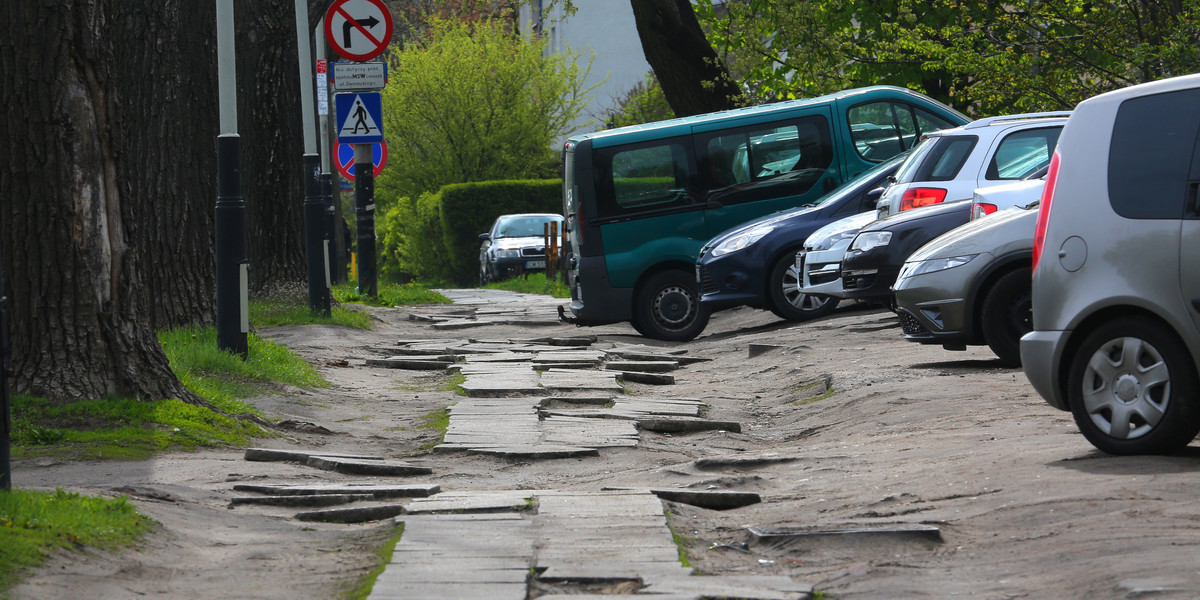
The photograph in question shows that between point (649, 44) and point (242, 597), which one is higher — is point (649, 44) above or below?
above

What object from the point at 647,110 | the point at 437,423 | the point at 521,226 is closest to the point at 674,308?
the point at 437,423

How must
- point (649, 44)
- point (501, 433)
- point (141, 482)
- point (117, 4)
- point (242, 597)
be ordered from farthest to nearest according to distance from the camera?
point (649, 44) < point (117, 4) < point (501, 433) < point (141, 482) < point (242, 597)

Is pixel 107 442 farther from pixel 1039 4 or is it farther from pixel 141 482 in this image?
pixel 1039 4

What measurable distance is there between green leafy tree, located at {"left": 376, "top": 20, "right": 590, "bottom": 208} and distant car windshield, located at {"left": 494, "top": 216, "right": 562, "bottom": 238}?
7364 mm

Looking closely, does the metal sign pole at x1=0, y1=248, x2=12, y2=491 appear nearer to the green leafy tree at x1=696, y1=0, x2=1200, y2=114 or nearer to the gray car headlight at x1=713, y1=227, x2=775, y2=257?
the gray car headlight at x1=713, y1=227, x2=775, y2=257

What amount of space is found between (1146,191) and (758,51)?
17.2 meters

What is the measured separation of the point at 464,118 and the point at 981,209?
29.9 meters

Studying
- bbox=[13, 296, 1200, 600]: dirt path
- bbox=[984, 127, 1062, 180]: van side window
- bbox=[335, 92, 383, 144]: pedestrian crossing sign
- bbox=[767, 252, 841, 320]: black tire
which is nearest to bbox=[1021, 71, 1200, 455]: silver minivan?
bbox=[13, 296, 1200, 600]: dirt path

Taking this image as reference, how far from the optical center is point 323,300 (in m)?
16.1

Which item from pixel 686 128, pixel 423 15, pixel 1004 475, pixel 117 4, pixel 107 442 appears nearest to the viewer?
pixel 1004 475

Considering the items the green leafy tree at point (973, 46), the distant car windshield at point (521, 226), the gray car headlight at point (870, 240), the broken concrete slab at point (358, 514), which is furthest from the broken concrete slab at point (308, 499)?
the distant car windshield at point (521, 226)

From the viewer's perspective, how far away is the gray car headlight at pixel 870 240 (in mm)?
12430

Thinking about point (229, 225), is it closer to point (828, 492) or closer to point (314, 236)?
point (314, 236)

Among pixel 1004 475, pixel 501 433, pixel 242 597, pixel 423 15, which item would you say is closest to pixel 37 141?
pixel 501 433
